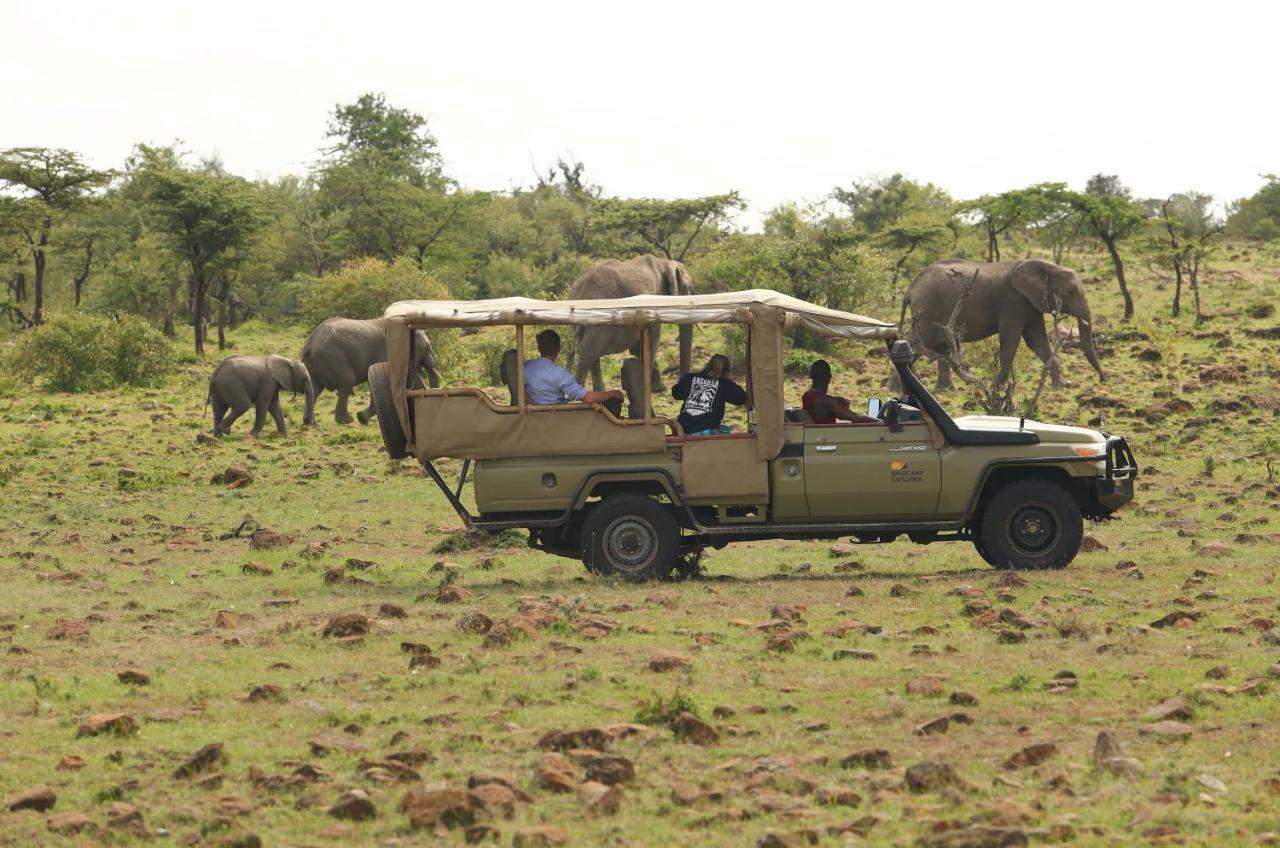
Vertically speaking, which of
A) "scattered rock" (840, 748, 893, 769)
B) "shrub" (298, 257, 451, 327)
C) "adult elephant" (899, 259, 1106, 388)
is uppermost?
"shrub" (298, 257, 451, 327)

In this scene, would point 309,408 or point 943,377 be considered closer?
point 309,408

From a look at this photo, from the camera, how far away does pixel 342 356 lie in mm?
27781

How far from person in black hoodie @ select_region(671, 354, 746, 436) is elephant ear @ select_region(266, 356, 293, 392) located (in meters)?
14.3

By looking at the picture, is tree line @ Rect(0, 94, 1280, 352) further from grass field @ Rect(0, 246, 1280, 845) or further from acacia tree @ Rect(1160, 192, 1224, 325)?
grass field @ Rect(0, 246, 1280, 845)

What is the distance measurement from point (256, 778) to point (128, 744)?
103cm

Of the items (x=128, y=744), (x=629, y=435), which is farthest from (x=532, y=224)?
(x=128, y=744)

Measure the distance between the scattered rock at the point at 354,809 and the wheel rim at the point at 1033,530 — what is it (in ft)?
24.1

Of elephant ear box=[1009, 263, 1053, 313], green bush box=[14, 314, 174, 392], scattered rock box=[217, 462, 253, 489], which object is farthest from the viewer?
green bush box=[14, 314, 174, 392]

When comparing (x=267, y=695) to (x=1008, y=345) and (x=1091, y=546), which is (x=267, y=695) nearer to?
(x=1091, y=546)

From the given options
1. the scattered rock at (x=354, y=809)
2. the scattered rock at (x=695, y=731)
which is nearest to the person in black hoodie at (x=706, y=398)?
the scattered rock at (x=695, y=731)

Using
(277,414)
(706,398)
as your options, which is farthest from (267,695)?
(277,414)

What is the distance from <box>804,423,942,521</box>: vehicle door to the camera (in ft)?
41.6

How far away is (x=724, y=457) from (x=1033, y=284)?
16749mm

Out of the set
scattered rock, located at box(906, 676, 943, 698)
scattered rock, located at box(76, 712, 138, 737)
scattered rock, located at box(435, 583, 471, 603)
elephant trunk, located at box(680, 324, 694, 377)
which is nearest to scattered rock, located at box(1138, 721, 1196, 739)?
scattered rock, located at box(906, 676, 943, 698)
